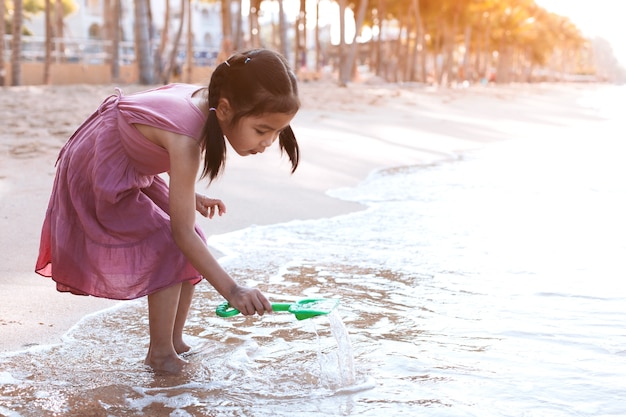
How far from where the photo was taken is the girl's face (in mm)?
2529

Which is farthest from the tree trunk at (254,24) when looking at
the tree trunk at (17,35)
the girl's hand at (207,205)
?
the girl's hand at (207,205)

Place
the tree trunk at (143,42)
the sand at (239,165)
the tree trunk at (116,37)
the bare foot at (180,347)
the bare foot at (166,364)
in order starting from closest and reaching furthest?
the bare foot at (166,364)
the bare foot at (180,347)
the sand at (239,165)
the tree trunk at (143,42)
the tree trunk at (116,37)

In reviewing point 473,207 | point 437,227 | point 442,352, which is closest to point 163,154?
point 442,352

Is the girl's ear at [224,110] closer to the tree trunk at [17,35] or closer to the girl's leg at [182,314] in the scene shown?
the girl's leg at [182,314]

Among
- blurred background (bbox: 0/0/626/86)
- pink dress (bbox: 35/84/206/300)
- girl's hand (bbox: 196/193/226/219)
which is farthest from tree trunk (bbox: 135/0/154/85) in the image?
pink dress (bbox: 35/84/206/300)

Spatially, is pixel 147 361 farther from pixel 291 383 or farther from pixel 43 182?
pixel 43 182

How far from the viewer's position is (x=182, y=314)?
3.01 metres

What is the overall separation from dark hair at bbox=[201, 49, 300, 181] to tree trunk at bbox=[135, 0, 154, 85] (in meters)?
15.9

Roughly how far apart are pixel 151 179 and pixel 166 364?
0.64m

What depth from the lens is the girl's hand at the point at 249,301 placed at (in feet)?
8.19

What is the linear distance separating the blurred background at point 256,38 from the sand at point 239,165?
505 cm

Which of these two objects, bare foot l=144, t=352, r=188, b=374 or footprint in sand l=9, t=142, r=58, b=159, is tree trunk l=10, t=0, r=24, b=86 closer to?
footprint in sand l=9, t=142, r=58, b=159

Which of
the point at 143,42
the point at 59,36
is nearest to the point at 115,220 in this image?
the point at 143,42

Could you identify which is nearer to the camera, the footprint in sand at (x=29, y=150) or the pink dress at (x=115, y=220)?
the pink dress at (x=115, y=220)
